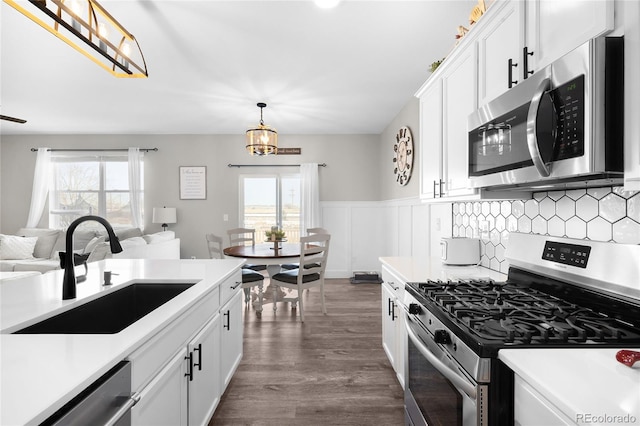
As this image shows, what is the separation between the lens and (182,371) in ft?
4.60

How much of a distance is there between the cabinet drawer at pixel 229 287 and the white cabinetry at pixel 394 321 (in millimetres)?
1082

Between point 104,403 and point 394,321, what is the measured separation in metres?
1.81

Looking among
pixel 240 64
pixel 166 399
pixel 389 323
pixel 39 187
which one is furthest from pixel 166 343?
pixel 39 187

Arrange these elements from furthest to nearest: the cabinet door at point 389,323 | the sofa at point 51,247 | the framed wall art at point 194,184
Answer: the framed wall art at point 194,184 < the sofa at point 51,247 < the cabinet door at point 389,323

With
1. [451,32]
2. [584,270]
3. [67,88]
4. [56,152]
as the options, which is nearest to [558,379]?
[584,270]

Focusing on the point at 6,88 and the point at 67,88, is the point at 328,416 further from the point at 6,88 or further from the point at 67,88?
the point at 6,88

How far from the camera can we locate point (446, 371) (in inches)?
43.0

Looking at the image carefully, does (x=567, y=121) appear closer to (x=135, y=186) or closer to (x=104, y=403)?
(x=104, y=403)

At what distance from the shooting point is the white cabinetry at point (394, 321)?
6.79ft

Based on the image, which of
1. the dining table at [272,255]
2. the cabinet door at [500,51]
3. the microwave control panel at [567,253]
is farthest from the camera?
the dining table at [272,255]

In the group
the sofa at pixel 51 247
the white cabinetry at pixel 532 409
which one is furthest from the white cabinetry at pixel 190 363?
the sofa at pixel 51 247

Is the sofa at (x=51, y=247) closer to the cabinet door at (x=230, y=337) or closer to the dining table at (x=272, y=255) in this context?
the dining table at (x=272, y=255)

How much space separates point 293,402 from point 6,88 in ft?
15.2

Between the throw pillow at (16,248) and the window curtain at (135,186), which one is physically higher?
the window curtain at (135,186)
